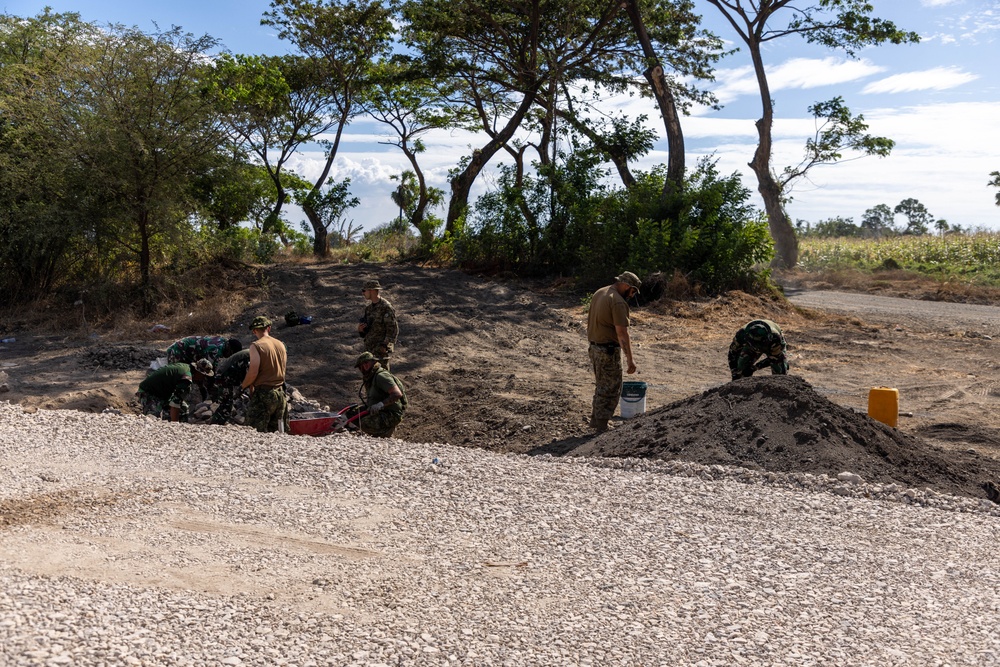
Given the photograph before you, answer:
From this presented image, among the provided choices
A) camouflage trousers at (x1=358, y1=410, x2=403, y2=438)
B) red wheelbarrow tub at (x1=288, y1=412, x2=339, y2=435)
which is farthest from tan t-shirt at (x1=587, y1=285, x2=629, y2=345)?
red wheelbarrow tub at (x1=288, y1=412, x2=339, y2=435)

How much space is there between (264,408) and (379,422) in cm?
116

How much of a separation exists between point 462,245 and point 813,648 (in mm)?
18608

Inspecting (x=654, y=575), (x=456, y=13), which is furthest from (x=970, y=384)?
(x=456, y=13)

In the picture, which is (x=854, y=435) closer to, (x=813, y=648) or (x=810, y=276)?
(x=813, y=648)

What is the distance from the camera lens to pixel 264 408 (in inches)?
350

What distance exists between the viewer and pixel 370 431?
9445 mm

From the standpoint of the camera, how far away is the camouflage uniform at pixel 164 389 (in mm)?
9539

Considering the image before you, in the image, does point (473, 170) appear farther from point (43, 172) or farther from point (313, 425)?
point (313, 425)

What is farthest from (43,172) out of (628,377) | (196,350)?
(628,377)

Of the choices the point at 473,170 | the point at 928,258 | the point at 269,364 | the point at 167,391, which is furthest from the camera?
the point at 928,258

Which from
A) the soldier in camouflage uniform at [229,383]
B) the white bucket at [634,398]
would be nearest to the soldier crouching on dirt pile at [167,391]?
the soldier in camouflage uniform at [229,383]

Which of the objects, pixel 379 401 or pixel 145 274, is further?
pixel 145 274

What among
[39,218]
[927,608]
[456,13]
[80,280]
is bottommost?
[927,608]

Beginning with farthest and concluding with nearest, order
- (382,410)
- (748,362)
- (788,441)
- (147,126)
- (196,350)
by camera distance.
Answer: (147,126), (196,350), (748,362), (382,410), (788,441)
